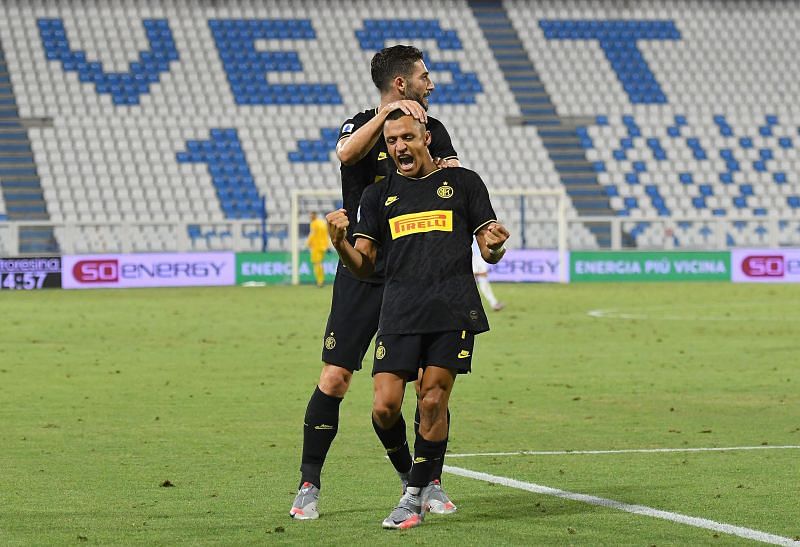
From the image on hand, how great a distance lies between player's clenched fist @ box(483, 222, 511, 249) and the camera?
6.71 meters

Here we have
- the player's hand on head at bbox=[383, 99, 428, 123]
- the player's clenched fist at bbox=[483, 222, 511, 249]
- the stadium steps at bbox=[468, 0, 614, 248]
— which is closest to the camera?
the player's clenched fist at bbox=[483, 222, 511, 249]

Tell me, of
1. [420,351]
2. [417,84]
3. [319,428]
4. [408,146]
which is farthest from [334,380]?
[417,84]

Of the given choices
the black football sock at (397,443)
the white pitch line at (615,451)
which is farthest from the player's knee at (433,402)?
the white pitch line at (615,451)

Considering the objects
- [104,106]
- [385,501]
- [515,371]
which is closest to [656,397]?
[515,371]

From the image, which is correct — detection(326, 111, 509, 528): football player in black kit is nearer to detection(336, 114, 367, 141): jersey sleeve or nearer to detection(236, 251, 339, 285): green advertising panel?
detection(336, 114, 367, 141): jersey sleeve

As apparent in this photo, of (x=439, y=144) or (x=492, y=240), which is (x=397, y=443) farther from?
(x=439, y=144)

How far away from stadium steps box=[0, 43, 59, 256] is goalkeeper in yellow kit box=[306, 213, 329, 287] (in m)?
8.55

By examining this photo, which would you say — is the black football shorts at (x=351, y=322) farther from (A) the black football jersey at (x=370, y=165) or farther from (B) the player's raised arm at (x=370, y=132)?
(B) the player's raised arm at (x=370, y=132)

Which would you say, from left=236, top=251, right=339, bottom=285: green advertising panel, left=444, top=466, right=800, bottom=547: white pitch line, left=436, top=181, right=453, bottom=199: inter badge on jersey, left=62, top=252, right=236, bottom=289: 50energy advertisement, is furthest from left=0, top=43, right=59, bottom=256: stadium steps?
left=436, top=181, right=453, bottom=199: inter badge on jersey

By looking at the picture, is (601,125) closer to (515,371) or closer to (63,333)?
(63,333)

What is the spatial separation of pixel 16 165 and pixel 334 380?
3704cm

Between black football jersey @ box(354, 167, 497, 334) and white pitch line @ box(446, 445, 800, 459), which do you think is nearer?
black football jersey @ box(354, 167, 497, 334)

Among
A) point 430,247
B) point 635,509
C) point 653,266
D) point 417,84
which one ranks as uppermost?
point 653,266

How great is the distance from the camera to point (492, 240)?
6766mm
